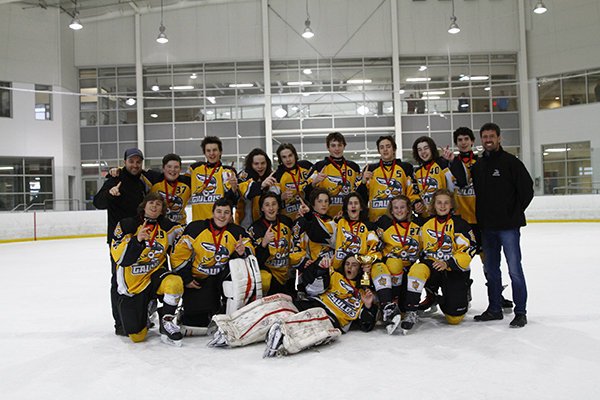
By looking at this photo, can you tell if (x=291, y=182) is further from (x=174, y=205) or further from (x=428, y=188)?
(x=428, y=188)

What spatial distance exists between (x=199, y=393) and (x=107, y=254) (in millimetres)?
7197

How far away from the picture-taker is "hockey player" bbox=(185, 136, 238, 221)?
163 inches

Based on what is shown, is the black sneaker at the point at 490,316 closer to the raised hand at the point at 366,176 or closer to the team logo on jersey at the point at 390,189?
the team logo on jersey at the point at 390,189

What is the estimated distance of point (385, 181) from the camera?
4.08 meters

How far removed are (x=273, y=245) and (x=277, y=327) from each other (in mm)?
945

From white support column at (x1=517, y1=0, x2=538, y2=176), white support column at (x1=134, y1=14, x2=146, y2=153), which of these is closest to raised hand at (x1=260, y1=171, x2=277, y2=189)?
white support column at (x1=134, y1=14, x2=146, y2=153)

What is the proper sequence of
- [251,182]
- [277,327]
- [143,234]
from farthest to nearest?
[251,182] → [143,234] → [277,327]

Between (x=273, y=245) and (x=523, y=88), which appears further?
(x=523, y=88)

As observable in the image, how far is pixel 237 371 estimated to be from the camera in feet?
8.74

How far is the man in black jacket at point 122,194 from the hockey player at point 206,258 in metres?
0.65

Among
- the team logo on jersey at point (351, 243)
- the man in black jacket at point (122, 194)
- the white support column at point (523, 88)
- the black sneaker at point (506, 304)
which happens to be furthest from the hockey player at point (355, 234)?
the white support column at point (523, 88)

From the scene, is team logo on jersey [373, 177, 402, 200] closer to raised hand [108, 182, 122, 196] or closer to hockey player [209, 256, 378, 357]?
hockey player [209, 256, 378, 357]

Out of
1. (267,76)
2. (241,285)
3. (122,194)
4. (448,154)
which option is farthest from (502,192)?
(267,76)

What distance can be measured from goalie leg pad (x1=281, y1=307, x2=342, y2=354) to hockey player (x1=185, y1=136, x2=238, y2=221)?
58.3 inches
